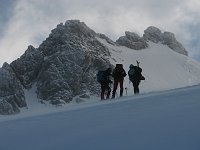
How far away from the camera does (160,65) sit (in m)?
188

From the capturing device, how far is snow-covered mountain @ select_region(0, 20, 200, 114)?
138 meters

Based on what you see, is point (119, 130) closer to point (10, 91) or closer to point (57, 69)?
point (10, 91)

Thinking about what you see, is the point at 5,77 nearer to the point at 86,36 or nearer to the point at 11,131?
the point at 86,36

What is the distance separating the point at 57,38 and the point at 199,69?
61.3m

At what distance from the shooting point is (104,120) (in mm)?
10219

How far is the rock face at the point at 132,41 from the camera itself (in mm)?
190375

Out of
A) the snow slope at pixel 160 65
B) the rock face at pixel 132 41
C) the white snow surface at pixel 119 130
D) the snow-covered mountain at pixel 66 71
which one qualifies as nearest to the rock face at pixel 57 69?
the snow-covered mountain at pixel 66 71

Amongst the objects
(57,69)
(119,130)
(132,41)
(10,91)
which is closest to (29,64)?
(57,69)

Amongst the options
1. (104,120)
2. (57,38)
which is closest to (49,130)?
(104,120)

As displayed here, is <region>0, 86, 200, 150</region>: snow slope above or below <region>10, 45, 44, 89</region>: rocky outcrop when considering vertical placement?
below

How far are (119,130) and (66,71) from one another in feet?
446

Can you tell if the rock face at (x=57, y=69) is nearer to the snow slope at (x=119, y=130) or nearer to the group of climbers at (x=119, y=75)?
the group of climbers at (x=119, y=75)

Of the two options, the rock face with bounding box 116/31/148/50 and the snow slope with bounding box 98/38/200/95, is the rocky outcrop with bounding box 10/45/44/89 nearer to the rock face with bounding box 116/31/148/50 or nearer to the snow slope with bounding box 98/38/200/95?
the snow slope with bounding box 98/38/200/95

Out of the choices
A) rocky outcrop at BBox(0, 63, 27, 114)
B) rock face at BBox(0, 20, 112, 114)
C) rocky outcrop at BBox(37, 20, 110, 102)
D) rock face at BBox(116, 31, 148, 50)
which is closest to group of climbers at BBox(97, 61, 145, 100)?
rocky outcrop at BBox(0, 63, 27, 114)
